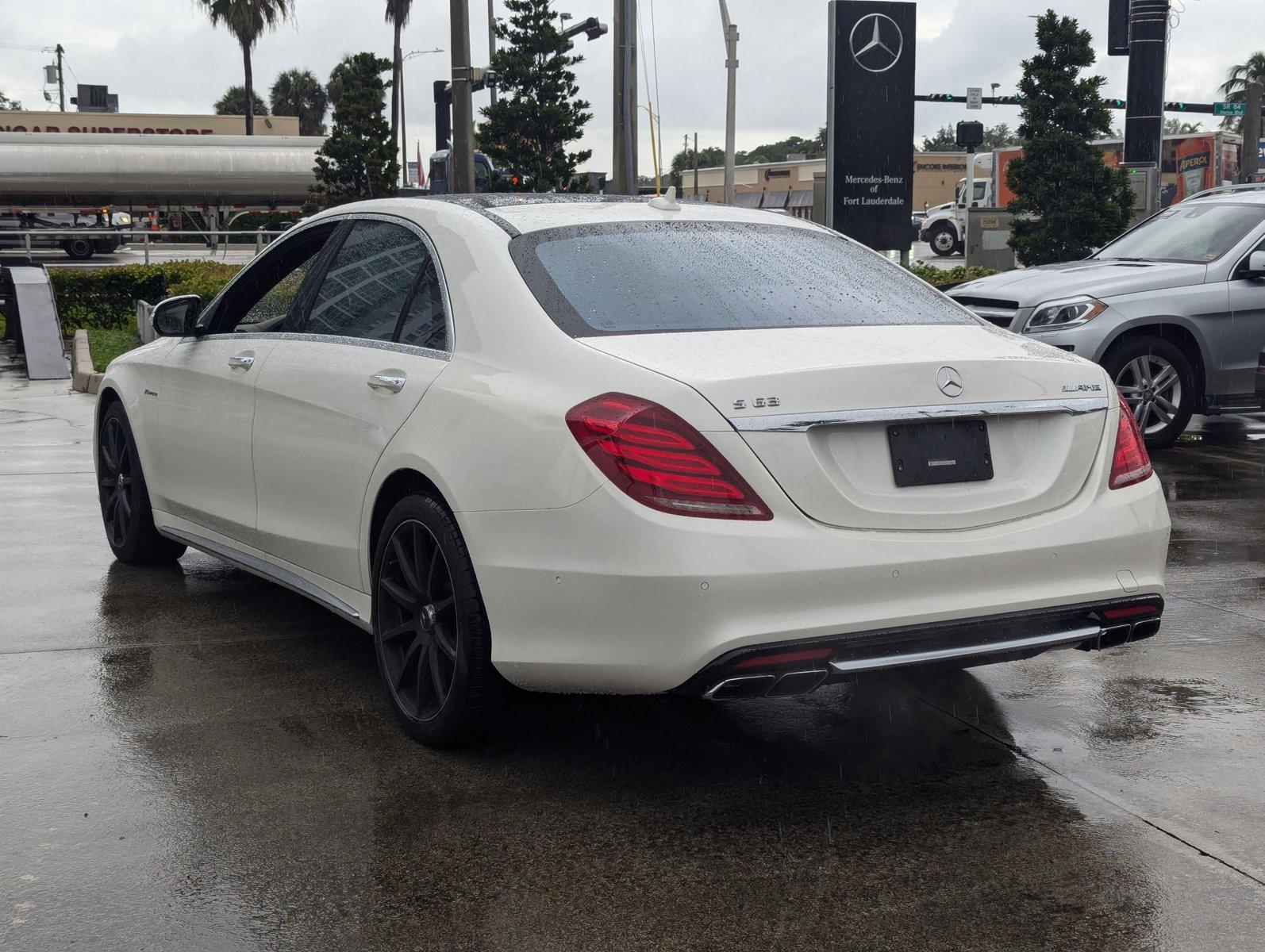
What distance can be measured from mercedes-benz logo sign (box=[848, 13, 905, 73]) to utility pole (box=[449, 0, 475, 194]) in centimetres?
490

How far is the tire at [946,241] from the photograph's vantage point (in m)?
45.5

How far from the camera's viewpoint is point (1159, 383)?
10477 millimetres

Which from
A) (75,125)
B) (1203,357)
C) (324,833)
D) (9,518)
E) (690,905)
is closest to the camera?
(690,905)

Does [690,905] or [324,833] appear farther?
[324,833]

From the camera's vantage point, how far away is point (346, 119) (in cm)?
4534

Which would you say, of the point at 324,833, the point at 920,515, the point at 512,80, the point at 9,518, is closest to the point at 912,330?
the point at 920,515

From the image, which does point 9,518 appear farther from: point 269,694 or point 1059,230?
point 1059,230

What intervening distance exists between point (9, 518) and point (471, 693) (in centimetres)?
503

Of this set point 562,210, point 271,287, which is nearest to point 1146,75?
point 271,287

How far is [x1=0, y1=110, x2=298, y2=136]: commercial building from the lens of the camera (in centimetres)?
7488

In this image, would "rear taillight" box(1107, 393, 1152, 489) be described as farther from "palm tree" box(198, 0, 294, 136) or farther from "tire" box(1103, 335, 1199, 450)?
"palm tree" box(198, 0, 294, 136)

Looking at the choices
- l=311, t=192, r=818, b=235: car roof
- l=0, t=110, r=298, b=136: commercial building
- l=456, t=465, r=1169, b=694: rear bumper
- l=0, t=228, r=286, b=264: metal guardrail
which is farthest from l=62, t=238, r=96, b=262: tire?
l=456, t=465, r=1169, b=694: rear bumper

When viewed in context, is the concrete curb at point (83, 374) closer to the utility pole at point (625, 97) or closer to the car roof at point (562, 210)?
the car roof at point (562, 210)

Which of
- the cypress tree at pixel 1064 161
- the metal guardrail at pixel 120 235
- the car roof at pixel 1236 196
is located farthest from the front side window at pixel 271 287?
the metal guardrail at pixel 120 235
